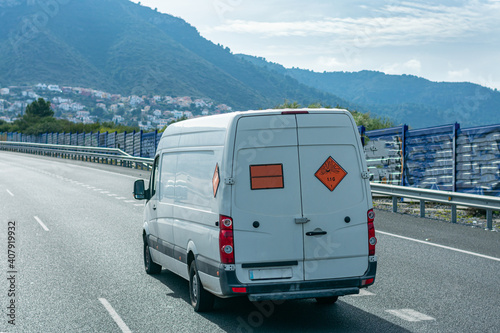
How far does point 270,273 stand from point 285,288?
206mm

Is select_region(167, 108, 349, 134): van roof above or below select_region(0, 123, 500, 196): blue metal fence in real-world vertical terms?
above

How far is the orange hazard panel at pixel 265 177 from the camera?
6430mm

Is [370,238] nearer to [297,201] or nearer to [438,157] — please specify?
[297,201]

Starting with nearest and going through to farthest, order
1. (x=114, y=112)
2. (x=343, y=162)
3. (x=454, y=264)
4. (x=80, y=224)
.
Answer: (x=343, y=162) < (x=454, y=264) < (x=80, y=224) < (x=114, y=112)

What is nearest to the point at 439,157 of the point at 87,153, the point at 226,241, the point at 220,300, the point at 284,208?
the point at 220,300

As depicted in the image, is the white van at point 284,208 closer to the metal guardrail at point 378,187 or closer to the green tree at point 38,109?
the metal guardrail at point 378,187

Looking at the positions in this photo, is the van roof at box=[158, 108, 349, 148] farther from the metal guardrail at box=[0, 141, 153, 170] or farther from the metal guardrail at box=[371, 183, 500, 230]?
the metal guardrail at box=[0, 141, 153, 170]

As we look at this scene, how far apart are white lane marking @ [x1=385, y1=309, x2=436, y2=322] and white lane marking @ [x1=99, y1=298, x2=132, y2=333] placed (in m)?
2.75

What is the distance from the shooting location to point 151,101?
Result: 603 feet

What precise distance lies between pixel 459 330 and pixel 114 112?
179 meters

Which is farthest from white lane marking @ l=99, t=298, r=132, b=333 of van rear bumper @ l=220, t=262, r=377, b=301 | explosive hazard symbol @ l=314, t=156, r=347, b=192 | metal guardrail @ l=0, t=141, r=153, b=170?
metal guardrail @ l=0, t=141, r=153, b=170

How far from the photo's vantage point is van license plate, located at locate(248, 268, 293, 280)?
6359mm

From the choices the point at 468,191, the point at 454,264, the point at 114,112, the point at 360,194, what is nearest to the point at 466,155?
the point at 468,191

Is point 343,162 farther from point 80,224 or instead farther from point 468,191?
point 468,191
